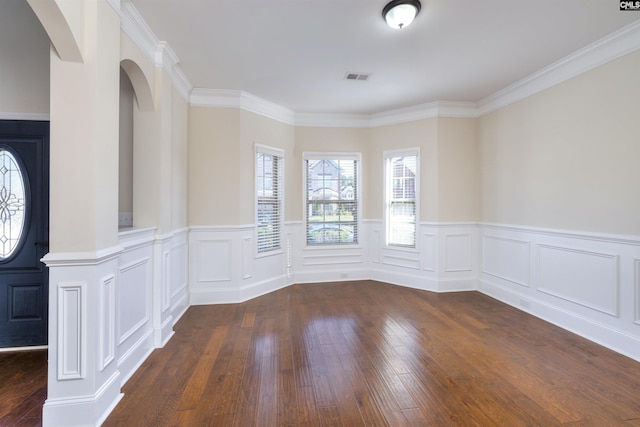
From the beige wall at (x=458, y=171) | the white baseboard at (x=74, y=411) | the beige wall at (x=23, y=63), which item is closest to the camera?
the white baseboard at (x=74, y=411)

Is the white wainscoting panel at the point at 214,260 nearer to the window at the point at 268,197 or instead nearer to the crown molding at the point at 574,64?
the window at the point at 268,197

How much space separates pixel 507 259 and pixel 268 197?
3.68m

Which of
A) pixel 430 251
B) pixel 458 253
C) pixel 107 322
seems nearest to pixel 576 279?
pixel 458 253

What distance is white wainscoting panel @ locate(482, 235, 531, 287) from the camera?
13.7 feet

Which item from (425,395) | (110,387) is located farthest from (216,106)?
(425,395)

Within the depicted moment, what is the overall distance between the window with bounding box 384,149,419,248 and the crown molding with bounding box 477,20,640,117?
1462 mm

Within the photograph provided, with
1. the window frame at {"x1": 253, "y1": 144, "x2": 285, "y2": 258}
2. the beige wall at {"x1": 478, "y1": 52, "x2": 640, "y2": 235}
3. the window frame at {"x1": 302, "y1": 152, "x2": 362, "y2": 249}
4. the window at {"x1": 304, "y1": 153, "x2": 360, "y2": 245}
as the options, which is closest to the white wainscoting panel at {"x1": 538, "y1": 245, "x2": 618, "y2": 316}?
the beige wall at {"x1": 478, "y1": 52, "x2": 640, "y2": 235}

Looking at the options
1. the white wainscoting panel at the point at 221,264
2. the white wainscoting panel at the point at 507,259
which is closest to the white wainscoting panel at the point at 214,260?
the white wainscoting panel at the point at 221,264

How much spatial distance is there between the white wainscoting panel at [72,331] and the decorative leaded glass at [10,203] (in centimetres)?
162

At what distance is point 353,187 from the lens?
5.83m

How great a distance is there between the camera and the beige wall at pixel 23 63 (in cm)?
287

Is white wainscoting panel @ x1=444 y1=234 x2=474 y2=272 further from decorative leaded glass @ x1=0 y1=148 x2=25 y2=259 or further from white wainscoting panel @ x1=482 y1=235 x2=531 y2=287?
decorative leaded glass @ x1=0 y1=148 x2=25 y2=259

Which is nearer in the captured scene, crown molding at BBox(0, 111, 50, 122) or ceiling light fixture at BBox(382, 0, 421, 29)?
ceiling light fixture at BBox(382, 0, 421, 29)

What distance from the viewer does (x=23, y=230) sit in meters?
2.99
